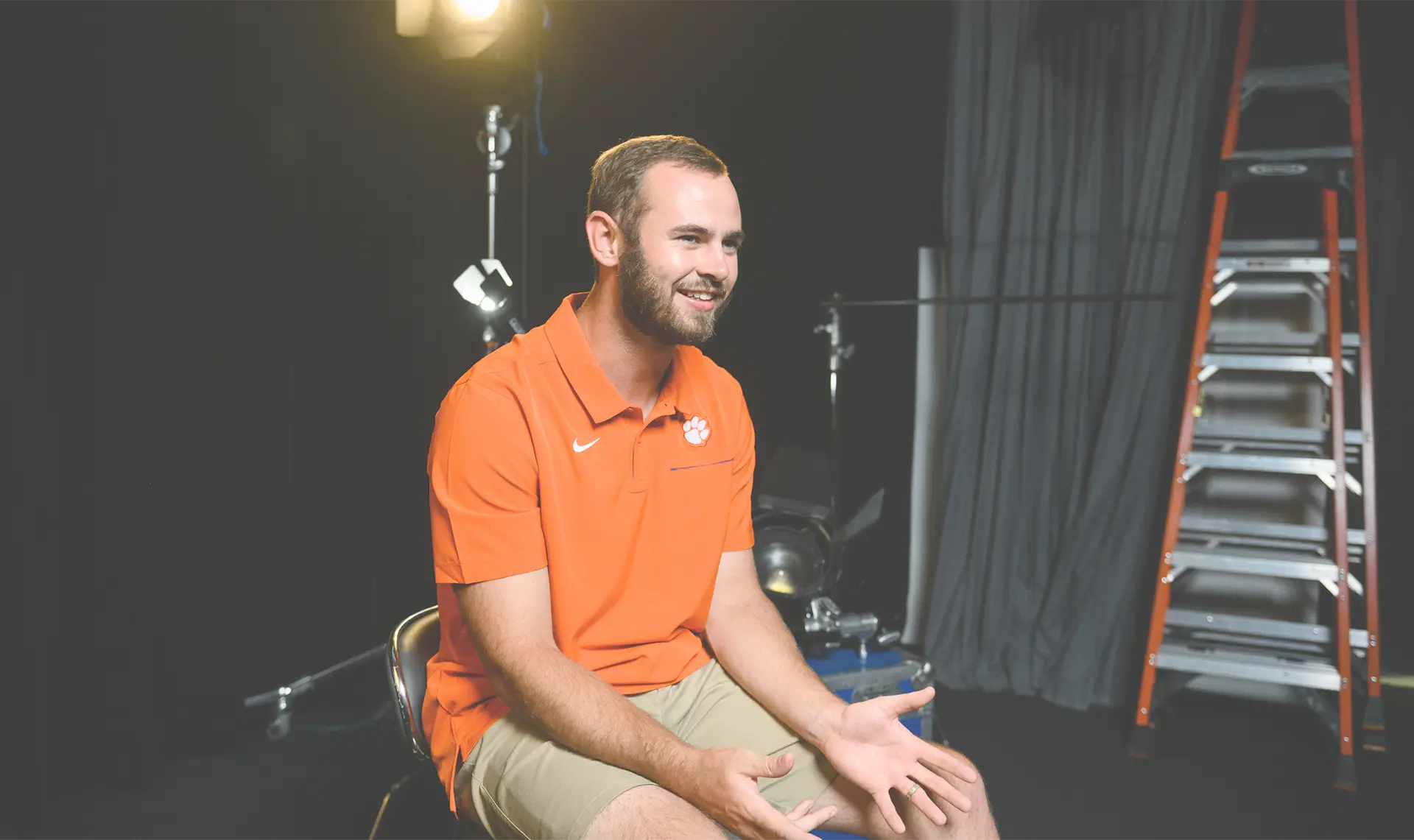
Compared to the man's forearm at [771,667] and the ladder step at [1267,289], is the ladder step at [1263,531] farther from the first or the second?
the man's forearm at [771,667]

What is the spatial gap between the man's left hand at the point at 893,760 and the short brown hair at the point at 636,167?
0.76m

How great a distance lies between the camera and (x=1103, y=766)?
2.65 meters

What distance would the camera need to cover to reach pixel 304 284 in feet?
9.27

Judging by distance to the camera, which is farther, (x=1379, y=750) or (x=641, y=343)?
(x=1379, y=750)

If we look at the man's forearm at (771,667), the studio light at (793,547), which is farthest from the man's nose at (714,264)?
the studio light at (793,547)

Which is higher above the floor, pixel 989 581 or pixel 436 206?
pixel 436 206

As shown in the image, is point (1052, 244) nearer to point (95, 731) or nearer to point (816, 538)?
point (816, 538)

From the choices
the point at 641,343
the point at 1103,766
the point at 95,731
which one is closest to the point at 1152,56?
the point at 1103,766

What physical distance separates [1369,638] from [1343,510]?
0.37 m

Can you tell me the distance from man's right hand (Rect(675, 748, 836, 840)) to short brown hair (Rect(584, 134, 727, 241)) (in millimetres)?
758

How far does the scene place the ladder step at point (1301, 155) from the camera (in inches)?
104

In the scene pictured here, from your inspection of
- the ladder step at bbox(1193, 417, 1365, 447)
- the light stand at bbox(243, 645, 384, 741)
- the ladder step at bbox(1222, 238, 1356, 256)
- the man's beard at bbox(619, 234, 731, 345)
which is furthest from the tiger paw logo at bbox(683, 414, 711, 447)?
the ladder step at bbox(1222, 238, 1356, 256)

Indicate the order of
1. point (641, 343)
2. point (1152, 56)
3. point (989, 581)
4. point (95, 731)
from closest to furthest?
point (641, 343), point (95, 731), point (1152, 56), point (989, 581)

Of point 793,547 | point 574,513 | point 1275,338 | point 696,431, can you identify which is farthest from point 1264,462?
point 574,513
